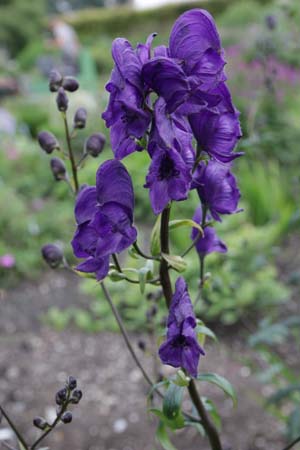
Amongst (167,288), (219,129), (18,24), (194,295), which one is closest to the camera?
(219,129)

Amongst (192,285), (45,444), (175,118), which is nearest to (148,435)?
(45,444)

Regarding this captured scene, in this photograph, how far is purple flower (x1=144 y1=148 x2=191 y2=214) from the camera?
2.83ft

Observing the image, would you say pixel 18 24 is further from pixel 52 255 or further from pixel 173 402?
pixel 173 402

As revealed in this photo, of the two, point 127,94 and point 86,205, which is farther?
point 86,205

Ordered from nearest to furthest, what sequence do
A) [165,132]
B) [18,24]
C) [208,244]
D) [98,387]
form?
[165,132] → [208,244] → [98,387] → [18,24]

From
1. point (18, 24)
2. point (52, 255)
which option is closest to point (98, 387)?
point (52, 255)

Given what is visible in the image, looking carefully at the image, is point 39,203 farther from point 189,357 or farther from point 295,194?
point 189,357

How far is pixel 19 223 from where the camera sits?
16.7 ft

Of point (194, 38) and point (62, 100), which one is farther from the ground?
point (194, 38)

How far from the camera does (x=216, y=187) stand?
3.50ft

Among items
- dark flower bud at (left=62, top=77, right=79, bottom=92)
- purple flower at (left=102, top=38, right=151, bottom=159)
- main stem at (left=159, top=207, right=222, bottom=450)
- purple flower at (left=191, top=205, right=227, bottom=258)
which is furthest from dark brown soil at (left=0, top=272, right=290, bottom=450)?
purple flower at (left=102, top=38, right=151, bottom=159)

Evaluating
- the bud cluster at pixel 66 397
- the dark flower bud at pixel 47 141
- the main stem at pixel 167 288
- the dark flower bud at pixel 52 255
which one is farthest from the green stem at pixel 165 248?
the dark flower bud at pixel 47 141

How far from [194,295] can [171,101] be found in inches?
112

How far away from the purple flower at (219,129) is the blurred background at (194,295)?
33 cm
